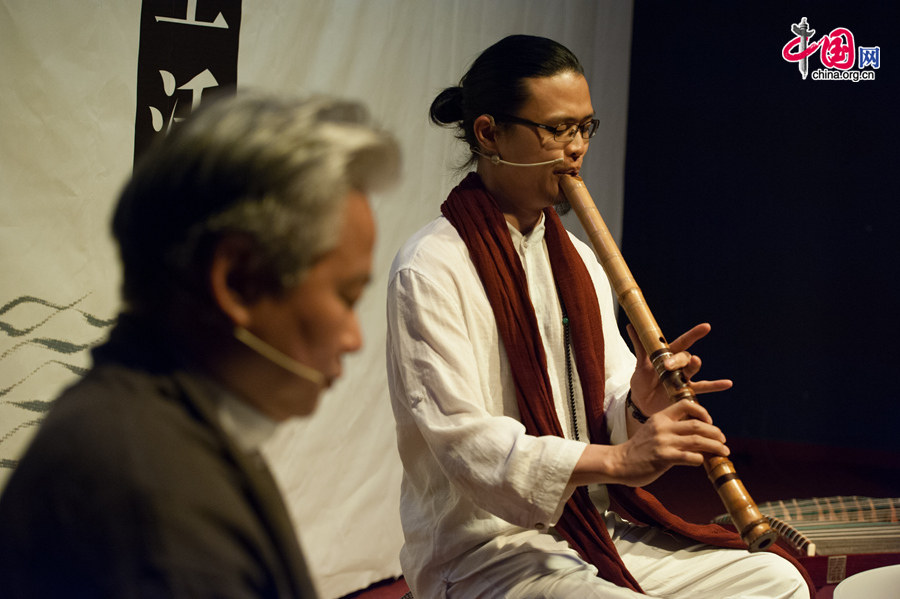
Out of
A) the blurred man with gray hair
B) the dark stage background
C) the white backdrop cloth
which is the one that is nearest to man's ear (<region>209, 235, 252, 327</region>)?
the blurred man with gray hair

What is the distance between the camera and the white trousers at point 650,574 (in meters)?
1.78

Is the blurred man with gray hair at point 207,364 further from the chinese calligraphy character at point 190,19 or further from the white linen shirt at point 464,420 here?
the chinese calligraphy character at point 190,19

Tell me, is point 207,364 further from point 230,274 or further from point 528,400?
point 528,400

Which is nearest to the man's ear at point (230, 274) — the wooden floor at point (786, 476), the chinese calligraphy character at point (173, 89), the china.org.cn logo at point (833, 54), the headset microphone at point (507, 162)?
the headset microphone at point (507, 162)

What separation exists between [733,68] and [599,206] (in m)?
1.54

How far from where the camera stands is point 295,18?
117 inches

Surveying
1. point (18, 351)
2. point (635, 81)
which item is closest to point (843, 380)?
point (635, 81)

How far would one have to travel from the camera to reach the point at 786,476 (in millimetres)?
5031

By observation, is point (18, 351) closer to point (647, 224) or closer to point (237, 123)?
point (237, 123)

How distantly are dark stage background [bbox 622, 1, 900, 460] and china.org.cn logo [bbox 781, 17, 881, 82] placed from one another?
39 millimetres

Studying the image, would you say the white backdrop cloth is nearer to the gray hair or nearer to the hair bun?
the hair bun

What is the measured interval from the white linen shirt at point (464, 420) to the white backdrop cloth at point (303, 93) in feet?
1.94

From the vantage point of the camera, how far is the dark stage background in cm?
502

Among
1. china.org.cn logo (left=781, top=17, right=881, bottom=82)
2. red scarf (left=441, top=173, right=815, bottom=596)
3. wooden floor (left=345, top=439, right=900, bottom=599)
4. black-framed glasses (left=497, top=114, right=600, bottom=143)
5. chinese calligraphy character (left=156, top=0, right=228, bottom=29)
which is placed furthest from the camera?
china.org.cn logo (left=781, top=17, right=881, bottom=82)
